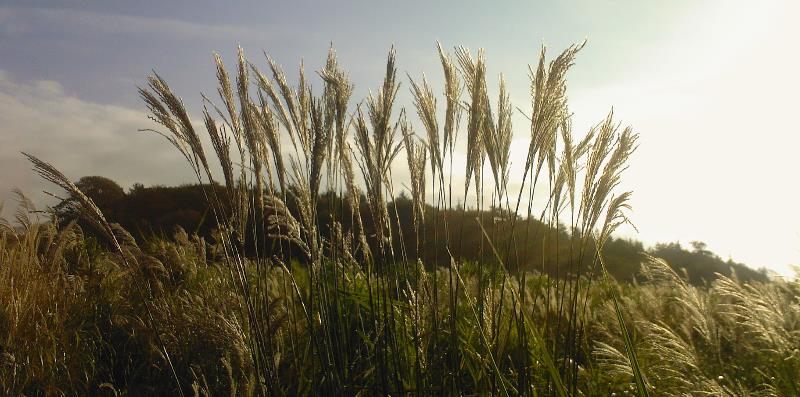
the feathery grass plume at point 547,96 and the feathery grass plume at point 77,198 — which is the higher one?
the feathery grass plume at point 547,96

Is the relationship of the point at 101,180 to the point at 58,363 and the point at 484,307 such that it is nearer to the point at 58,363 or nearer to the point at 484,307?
the point at 58,363

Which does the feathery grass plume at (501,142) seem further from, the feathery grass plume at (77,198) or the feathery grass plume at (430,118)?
the feathery grass plume at (77,198)

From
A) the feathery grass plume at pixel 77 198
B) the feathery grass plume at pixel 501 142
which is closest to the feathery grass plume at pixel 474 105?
the feathery grass plume at pixel 501 142

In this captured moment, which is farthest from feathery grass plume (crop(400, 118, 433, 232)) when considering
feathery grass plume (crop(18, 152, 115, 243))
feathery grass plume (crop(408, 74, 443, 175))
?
feathery grass plume (crop(18, 152, 115, 243))

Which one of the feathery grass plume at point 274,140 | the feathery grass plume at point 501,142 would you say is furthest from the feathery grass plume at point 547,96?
the feathery grass plume at point 274,140

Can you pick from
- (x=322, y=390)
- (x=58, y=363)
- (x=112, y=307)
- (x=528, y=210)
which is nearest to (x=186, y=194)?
(x=112, y=307)

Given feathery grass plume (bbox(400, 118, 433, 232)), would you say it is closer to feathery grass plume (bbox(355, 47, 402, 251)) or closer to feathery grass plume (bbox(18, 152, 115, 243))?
feathery grass plume (bbox(355, 47, 402, 251))

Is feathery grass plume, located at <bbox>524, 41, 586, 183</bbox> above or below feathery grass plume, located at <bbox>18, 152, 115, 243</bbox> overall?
above

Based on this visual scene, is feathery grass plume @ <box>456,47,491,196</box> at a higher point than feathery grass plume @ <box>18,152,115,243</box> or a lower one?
higher

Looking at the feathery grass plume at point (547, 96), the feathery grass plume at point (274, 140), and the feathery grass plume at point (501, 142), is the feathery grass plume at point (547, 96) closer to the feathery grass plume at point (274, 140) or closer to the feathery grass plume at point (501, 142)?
the feathery grass plume at point (501, 142)

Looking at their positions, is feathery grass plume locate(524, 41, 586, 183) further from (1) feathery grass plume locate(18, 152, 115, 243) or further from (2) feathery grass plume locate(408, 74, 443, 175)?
(1) feathery grass plume locate(18, 152, 115, 243)

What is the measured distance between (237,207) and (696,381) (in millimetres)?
2029

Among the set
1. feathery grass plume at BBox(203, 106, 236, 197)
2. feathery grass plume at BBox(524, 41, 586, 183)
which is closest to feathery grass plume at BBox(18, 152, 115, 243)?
feathery grass plume at BBox(203, 106, 236, 197)

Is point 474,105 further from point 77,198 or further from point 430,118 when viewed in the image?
point 77,198
